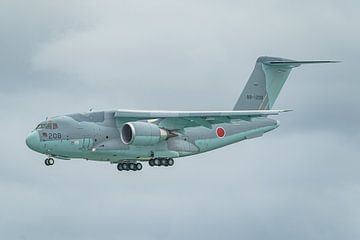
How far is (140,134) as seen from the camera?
6406 cm

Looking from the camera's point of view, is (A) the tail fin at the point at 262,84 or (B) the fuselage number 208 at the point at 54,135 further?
(A) the tail fin at the point at 262,84

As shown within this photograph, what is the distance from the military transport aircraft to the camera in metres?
64.1

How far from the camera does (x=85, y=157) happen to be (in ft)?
212

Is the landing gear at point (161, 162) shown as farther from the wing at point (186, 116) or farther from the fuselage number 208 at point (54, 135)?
the fuselage number 208 at point (54, 135)

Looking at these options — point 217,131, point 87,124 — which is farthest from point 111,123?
point 217,131

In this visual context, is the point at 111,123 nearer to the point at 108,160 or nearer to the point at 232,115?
the point at 108,160

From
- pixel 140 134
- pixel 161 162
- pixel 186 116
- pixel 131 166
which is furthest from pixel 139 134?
pixel 131 166

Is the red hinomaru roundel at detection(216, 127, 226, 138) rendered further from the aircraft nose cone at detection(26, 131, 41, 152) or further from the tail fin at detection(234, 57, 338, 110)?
the aircraft nose cone at detection(26, 131, 41, 152)

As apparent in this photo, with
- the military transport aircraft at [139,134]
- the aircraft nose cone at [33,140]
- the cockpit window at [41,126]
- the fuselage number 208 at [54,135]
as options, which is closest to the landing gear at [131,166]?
the military transport aircraft at [139,134]

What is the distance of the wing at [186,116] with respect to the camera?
64.2 metres

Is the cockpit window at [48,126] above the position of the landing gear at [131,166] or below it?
above

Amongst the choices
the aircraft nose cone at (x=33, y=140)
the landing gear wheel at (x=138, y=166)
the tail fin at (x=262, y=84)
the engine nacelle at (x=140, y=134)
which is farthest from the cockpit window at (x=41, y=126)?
the tail fin at (x=262, y=84)

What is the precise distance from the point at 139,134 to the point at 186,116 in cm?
248

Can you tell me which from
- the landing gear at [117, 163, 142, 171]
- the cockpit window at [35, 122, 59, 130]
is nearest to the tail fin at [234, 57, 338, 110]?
the landing gear at [117, 163, 142, 171]
